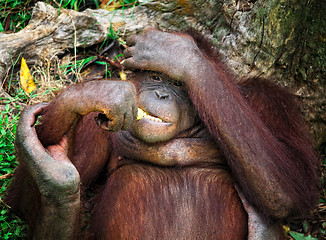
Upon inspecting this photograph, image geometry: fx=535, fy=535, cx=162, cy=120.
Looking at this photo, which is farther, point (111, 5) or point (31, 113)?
point (111, 5)

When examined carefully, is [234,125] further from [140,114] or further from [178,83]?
[140,114]

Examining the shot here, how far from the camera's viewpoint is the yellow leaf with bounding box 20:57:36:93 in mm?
4801

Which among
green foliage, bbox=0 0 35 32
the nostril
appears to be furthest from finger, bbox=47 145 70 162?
green foliage, bbox=0 0 35 32

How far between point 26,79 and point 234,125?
88.7 inches

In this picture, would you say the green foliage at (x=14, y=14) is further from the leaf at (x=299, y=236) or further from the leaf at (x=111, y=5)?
the leaf at (x=299, y=236)

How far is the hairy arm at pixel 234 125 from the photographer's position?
341cm

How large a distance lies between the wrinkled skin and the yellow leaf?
4.27ft

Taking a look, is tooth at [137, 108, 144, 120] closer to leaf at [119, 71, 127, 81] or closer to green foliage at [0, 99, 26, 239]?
leaf at [119, 71, 127, 81]

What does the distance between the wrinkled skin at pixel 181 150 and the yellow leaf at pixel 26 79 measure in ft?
4.27

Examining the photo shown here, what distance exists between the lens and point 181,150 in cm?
357

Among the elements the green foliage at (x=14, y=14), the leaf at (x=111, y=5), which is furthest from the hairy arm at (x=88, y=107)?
the leaf at (x=111, y=5)

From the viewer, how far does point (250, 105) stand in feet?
12.0

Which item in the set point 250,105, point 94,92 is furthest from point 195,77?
point 94,92

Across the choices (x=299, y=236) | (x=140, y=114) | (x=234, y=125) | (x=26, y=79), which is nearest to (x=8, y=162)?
(x=26, y=79)
